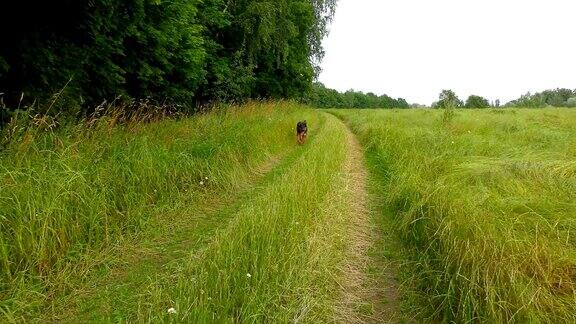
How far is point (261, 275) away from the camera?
2.93 m

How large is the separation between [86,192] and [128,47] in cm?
508

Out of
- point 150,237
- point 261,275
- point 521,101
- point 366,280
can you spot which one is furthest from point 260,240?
point 521,101

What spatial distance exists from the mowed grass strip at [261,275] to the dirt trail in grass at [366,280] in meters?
0.12

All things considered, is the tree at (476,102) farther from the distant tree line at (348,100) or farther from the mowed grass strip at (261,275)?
the mowed grass strip at (261,275)

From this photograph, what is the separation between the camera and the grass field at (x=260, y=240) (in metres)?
2.61

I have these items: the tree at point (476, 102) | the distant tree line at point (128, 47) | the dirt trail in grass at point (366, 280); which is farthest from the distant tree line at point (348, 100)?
the dirt trail in grass at point (366, 280)

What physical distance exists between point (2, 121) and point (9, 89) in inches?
33.8

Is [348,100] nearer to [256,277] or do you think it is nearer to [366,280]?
[366,280]

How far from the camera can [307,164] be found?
6.90 metres

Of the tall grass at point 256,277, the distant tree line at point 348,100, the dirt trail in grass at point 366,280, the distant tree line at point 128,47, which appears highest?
the distant tree line at point 348,100

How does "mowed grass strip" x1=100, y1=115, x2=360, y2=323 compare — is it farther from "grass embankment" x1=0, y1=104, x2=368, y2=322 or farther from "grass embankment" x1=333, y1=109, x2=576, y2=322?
"grass embankment" x1=333, y1=109, x2=576, y2=322

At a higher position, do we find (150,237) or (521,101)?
(521,101)

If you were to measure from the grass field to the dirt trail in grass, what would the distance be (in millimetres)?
18

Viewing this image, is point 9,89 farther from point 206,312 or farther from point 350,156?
point 350,156
